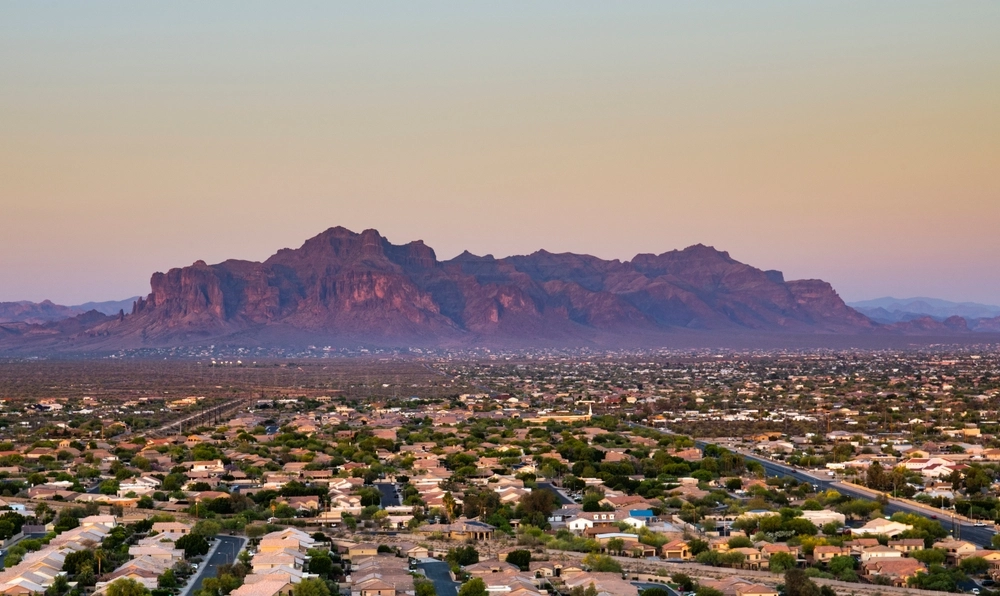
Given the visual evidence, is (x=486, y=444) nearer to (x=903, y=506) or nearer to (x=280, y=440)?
(x=280, y=440)

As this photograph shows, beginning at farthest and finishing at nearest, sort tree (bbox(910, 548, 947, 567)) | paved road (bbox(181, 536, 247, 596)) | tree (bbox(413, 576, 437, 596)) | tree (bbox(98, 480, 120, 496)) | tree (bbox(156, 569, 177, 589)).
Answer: tree (bbox(98, 480, 120, 496))
tree (bbox(910, 548, 947, 567))
paved road (bbox(181, 536, 247, 596))
tree (bbox(156, 569, 177, 589))
tree (bbox(413, 576, 437, 596))

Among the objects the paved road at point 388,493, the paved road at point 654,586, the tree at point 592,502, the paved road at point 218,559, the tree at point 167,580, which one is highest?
the tree at point 592,502

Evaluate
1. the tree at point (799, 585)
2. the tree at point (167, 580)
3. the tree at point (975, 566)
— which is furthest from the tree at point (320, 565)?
the tree at point (975, 566)

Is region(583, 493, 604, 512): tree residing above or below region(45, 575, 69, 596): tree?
above

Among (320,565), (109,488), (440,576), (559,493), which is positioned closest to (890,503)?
(559,493)

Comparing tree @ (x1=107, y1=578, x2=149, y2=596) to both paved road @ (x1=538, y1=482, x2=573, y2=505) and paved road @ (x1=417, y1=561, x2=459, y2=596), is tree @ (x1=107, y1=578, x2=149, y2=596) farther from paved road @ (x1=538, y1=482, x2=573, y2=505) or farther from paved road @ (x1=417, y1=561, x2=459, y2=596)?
paved road @ (x1=538, y1=482, x2=573, y2=505)

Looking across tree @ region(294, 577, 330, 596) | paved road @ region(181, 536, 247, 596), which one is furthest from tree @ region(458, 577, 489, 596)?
paved road @ region(181, 536, 247, 596)

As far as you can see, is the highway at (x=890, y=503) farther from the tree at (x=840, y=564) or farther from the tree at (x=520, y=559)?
the tree at (x=520, y=559)
